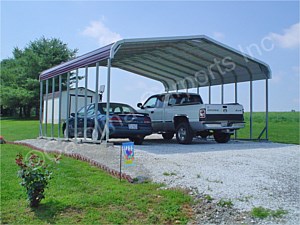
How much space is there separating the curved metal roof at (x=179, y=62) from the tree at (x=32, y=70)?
83.9 feet

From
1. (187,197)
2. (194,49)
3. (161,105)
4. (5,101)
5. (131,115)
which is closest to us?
(187,197)

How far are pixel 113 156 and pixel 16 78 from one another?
38.2 metres

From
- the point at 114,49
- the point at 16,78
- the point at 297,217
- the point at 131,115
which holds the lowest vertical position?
the point at 297,217

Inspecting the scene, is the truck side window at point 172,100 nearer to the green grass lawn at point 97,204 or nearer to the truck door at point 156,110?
the truck door at point 156,110

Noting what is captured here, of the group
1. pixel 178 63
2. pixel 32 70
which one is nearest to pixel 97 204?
pixel 178 63

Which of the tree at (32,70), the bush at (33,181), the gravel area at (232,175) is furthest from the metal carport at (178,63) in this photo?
the tree at (32,70)

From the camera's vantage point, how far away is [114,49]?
9391 millimetres

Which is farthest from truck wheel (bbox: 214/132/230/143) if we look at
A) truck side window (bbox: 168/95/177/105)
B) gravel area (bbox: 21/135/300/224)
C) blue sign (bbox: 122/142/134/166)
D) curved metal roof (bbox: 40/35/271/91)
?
blue sign (bbox: 122/142/134/166)

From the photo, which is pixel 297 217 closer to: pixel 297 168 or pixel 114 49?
pixel 297 168

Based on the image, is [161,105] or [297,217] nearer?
[297,217]

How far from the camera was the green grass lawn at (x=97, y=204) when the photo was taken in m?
4.18

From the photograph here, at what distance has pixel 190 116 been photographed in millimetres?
11375

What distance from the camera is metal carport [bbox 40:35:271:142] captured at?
10.5 m

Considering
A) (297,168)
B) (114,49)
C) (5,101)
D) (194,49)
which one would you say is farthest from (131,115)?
(5,101)
